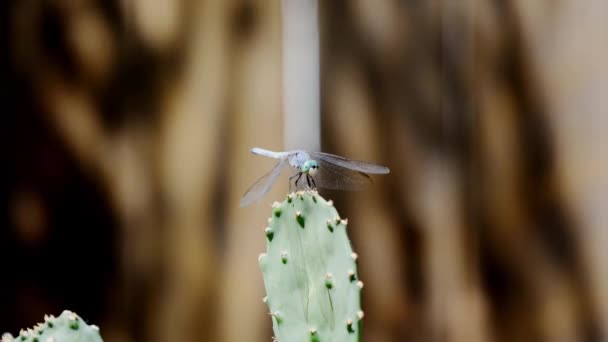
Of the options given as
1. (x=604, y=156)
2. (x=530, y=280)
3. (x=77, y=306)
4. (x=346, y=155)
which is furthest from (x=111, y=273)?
(x=604, y=156)

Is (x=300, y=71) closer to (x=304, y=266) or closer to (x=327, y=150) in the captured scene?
(x=327, y=150)

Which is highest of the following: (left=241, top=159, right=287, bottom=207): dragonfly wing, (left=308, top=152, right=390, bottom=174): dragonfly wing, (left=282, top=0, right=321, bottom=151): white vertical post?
(left=282, top=0, right=321, bottom=151): white vertical post

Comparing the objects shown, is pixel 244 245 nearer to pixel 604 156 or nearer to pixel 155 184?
pixel 155 184

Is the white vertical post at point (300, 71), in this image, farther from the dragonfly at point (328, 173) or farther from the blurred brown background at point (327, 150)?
the dragonfly at point (328, 173)

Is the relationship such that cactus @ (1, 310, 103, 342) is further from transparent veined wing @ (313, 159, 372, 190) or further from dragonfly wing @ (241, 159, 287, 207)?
transparent veined wing @ (313, 159, 372, 190)

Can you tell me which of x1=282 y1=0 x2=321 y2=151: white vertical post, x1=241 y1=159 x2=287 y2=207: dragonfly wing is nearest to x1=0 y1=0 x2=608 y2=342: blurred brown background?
x1=282 y1=0 x2=321 y2=151: white vertical post

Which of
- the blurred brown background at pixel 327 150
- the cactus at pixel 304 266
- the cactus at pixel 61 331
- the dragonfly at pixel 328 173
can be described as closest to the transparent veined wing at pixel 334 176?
the dragonfly at pixel 328 173
